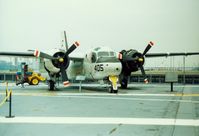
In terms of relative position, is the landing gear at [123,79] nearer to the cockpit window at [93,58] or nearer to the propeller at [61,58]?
the cockpit window at [93,58]

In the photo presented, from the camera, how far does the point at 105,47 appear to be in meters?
25.1

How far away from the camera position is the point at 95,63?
24891 mm

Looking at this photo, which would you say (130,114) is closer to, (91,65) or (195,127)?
(195,127)

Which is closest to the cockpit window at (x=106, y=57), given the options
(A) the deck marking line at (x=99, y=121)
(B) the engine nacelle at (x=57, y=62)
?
(B) the engine nacelle at (x=57, y=62)

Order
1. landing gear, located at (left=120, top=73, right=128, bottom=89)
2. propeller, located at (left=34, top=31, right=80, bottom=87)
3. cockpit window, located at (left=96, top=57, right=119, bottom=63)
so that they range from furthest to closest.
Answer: landing gear, located at (left=120, top=73, right=128, bottom=89)
propeller, located at (left=34, top=31, right=80, bottom=87)
cockpit window, located at (left=96, top=57, right=119, bottom=63)

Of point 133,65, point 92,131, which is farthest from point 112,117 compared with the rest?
point 133,65

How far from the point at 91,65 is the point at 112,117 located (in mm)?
14739

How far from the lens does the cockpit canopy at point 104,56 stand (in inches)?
946

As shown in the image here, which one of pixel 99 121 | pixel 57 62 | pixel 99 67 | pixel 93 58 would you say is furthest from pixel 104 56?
pixel 99 121

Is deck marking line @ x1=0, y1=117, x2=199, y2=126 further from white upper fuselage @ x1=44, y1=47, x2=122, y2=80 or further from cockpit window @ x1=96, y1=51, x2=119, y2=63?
cockpit window @ x1=96, y1=51, x2=119, y2=63

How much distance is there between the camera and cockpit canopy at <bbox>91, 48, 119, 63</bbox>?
78.8ft

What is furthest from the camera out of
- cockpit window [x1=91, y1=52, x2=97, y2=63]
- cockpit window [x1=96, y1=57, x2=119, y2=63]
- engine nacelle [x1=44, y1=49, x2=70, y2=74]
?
cockpit window [x1=91, y1=52, x2=97, y2=63]

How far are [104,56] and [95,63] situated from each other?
1111 millimetres

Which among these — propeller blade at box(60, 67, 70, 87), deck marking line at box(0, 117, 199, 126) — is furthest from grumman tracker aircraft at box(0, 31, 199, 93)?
deck marking line at box(0, 117, 199, 126)
